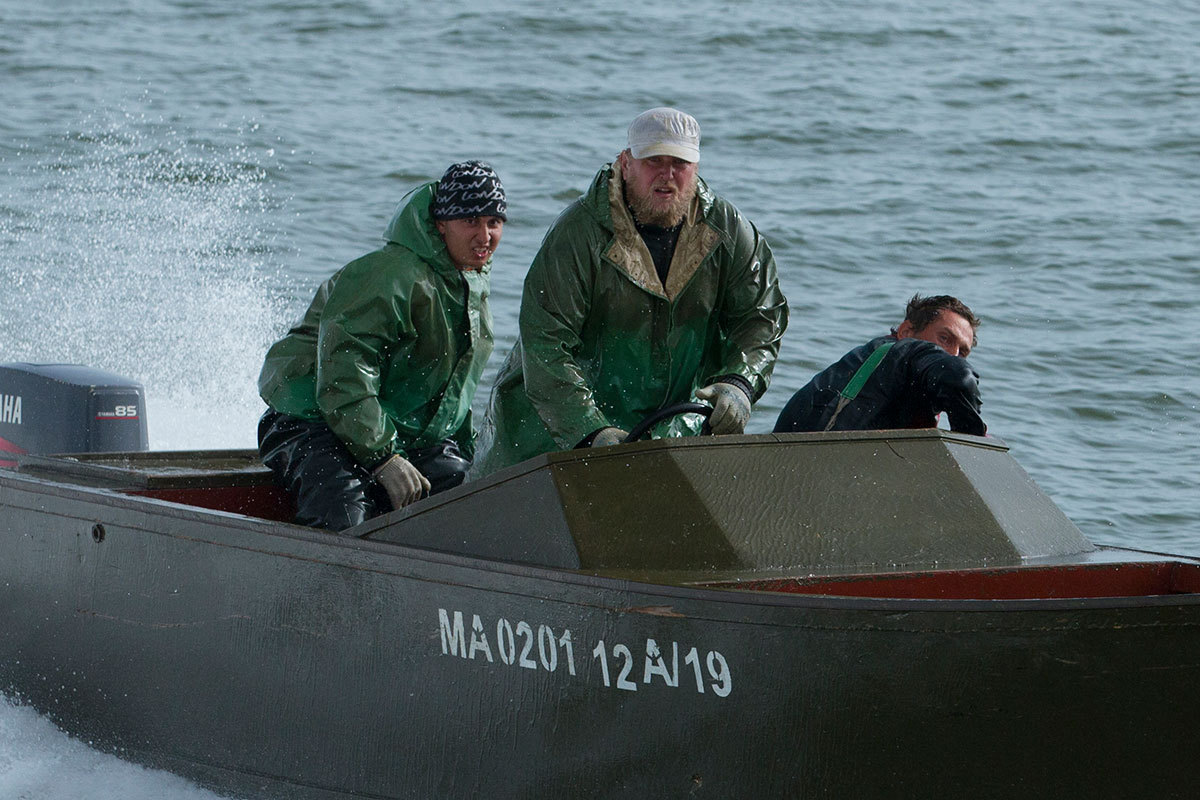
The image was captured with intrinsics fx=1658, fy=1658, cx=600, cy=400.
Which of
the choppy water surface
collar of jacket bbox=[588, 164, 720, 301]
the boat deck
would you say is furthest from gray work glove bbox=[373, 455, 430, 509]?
the choppy water surface

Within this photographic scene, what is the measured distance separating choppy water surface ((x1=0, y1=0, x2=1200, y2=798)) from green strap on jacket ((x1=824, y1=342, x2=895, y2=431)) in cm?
329

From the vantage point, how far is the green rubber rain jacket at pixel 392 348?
4430mm

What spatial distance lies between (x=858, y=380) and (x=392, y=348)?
129 cm

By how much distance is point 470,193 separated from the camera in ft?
14.4

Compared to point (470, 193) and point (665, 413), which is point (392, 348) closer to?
point (470, 193)

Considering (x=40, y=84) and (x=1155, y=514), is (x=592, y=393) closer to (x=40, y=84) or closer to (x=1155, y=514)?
(x=1155, y=514)

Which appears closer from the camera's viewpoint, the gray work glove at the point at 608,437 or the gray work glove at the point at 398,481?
the gray work glove at the point at 608,437

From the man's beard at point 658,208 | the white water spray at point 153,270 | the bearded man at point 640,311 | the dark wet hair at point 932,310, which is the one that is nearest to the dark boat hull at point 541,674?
the bearded man at point 640,311

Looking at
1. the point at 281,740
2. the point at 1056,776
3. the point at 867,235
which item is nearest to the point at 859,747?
the point at 1056,776

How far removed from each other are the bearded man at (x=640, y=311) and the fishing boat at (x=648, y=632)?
15.6 inches

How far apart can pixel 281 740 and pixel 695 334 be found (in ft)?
5.07

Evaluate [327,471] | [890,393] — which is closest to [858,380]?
[890,393]

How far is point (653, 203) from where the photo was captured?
4.29 meters

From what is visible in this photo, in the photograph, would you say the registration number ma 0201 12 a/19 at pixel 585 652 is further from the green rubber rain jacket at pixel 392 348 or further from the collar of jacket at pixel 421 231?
the collar of jacket at pixel 421 231
